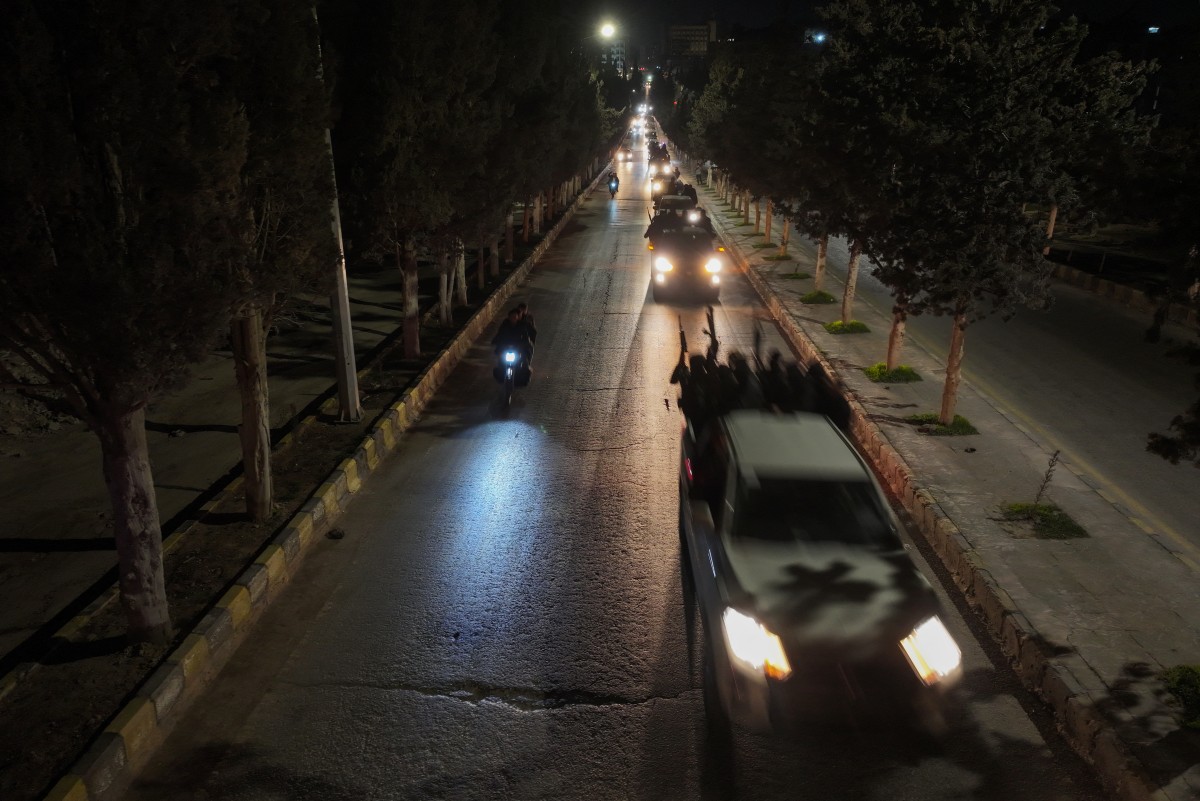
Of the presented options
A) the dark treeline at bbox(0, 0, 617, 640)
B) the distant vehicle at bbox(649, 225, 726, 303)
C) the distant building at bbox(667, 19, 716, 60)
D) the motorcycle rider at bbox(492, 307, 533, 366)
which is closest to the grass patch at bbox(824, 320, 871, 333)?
the distant vehicle at bbox(649, 225, 726, 303)

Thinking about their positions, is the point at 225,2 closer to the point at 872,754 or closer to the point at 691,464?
the point at 691,464

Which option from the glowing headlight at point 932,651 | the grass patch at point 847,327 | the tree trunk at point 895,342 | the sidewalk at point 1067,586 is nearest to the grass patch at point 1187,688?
the sidewalk at point 1067,586

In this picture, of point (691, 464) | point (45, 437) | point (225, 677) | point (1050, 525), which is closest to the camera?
point (225, 677)

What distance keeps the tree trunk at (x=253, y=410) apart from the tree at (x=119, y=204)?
207cm

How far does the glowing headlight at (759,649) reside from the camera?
5086mm

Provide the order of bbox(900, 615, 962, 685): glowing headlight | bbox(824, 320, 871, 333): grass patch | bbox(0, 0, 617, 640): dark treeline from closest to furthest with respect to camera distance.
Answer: bbox(0, 0, 617, 640): dark treeline
bbox(900, 615, 962, 685): glowing headlight
bbox(824, 320, 871, 333): grass patch

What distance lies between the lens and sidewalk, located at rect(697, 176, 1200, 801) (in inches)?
195

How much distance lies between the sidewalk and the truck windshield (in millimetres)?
1476

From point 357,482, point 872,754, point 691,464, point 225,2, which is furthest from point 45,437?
point 872,754

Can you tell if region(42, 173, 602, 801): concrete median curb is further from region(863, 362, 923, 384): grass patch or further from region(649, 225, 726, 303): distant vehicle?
region(649, 225, 726, 303): distant vehicle

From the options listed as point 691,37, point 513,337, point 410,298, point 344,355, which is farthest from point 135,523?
point 691,37

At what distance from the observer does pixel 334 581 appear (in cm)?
725

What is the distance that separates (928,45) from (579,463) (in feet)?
22.3

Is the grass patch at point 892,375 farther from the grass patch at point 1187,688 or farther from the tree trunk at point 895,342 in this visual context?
the grass patch at point 1187,688
